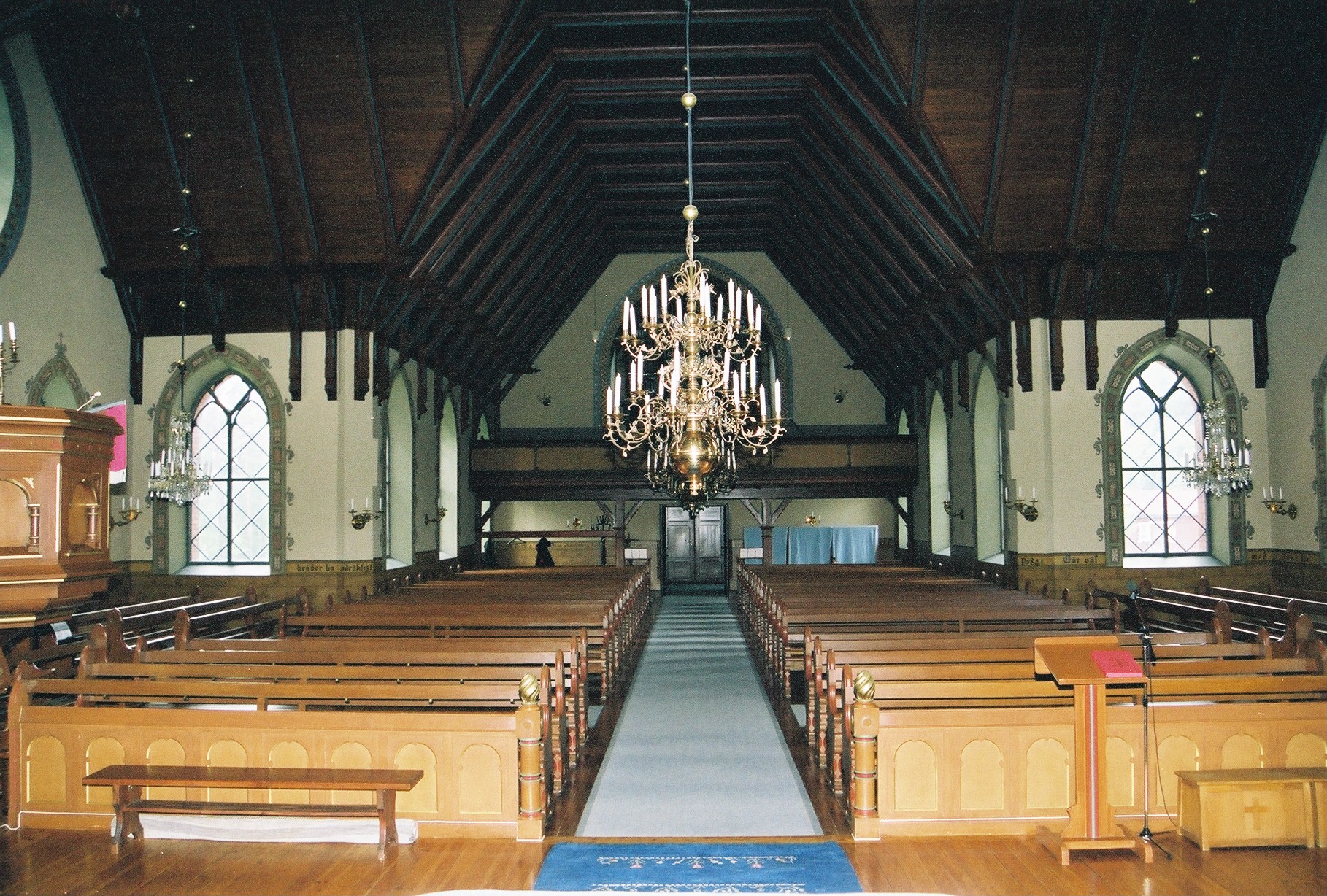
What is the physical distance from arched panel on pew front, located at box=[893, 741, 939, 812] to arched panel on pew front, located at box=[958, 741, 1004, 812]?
169mm

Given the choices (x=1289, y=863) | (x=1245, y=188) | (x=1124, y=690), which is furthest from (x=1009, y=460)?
(x=1289, y=863)

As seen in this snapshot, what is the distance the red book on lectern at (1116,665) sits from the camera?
5598mm

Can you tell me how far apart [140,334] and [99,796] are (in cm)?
1130

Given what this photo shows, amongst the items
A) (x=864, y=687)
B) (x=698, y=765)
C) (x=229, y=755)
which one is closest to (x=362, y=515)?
(x=698, y=765)

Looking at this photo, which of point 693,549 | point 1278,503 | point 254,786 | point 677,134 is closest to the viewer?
point 254,786

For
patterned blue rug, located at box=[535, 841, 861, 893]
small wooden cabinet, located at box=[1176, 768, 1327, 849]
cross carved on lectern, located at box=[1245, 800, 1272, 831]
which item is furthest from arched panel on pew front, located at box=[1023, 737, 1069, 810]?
patterned blue rug, located at box=[535, 841, 861, 893]

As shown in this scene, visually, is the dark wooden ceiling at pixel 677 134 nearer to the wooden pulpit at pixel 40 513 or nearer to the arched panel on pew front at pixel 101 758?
the wooden pulpit at pixel 40 513

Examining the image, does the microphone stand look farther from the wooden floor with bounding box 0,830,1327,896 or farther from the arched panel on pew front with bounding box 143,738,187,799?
the arched panel on pew front with bounding box 143,738,187,799

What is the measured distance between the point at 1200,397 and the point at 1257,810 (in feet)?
39.4

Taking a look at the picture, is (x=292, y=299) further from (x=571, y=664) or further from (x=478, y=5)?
(x=571, y=664)

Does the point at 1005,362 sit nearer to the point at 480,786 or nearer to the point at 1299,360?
the point at 1299,360

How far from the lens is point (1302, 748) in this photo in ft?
20.7

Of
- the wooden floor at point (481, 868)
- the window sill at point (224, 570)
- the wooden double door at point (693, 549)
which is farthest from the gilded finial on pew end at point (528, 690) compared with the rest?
the wooden double door at point (693, 549)

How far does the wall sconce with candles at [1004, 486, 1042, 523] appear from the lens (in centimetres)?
1520
